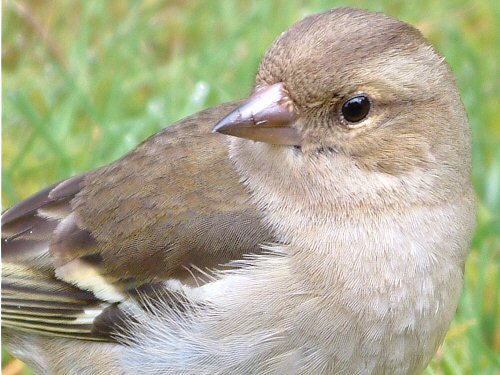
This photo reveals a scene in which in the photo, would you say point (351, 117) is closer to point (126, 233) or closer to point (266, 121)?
point (266, 121)

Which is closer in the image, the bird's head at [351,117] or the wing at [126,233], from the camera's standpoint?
the bird's head at [351,117]

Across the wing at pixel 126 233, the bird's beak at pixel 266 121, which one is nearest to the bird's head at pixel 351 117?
the bird's beak at pixel 266 121

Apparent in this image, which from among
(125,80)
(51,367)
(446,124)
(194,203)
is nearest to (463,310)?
(446,124)

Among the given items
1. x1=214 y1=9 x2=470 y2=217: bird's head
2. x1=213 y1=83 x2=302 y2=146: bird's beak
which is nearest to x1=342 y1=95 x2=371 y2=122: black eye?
x1=214 y1=9 x2=470 y2=217: bird's head

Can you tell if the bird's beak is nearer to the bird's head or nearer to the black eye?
the bird's head

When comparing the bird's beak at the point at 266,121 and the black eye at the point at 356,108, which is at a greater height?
the bird's beak at the point at 266,121

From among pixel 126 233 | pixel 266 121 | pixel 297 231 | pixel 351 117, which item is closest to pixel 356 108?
pixel 351 117

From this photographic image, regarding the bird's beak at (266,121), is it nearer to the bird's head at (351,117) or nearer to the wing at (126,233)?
the bird's head at (351,117)
